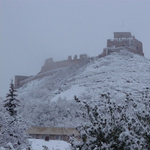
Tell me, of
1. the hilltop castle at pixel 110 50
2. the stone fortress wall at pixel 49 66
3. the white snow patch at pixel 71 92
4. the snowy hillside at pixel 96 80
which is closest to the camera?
the snowy hillside at pixel 96 80

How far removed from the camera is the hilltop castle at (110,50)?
77688mm

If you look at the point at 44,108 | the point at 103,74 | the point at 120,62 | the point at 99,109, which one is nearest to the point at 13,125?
the point at 99,109

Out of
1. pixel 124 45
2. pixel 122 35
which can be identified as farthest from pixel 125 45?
pixel 122 35

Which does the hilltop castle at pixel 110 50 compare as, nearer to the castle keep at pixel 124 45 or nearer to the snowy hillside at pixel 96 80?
the castle keep at pixel 124 45

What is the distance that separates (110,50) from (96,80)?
50.8ft

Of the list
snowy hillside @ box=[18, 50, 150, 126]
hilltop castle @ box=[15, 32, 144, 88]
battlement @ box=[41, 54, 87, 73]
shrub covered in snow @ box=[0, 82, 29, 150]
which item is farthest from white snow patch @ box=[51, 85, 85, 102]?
shrub covered in snow @ box=[0, 82, 29, 150]

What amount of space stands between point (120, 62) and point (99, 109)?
63454mm

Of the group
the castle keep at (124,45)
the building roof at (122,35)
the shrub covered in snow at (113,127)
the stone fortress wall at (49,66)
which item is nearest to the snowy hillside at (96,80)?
the castle keep at (124,45)

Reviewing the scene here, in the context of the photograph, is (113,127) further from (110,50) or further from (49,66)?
(49,66)

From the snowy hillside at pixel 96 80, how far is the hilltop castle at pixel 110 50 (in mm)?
1919

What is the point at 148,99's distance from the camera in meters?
9.21

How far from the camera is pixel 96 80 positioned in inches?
2494

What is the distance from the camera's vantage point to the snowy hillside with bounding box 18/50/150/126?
56.6 metres

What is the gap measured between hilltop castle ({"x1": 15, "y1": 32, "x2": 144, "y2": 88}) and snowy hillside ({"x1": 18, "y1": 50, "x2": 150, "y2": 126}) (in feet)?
6.29
